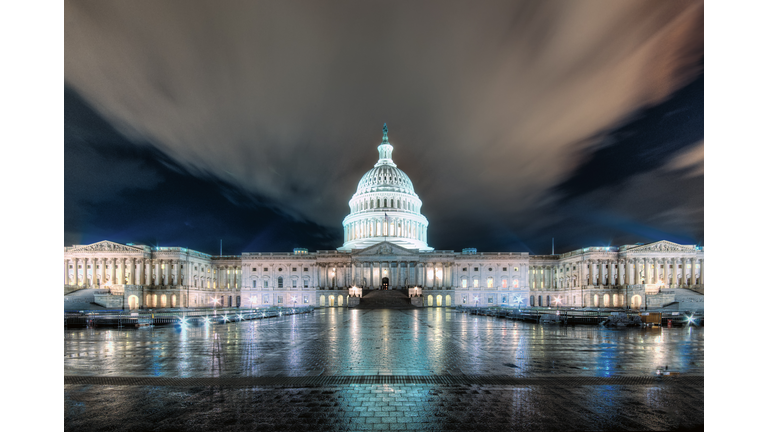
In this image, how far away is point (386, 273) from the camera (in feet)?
360

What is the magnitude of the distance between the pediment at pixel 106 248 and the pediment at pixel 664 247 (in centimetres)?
11546

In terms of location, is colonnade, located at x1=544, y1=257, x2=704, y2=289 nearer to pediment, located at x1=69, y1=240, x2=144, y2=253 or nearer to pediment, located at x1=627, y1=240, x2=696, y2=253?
pediment, located at x1=627, y1=240, x2=696, y2=253

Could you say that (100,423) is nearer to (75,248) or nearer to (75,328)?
(75,328)

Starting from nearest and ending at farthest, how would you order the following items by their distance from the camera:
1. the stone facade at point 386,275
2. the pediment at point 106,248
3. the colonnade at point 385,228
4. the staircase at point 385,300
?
the staircase at point 385,300 → the pediment at point 106,248 → the stone facade at point 386,275 → the colonnade at point 385,228

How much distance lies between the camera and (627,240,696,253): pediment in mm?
98188

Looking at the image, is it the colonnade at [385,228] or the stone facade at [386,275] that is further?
the colonnade at [385,228]

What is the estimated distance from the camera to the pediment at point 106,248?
96.6 meters

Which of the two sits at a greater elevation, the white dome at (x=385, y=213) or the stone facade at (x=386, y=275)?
the white dome at (x=385, y=213)

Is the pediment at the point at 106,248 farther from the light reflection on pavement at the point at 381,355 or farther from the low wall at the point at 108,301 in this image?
the light reflection on pavement at the point at 381,355

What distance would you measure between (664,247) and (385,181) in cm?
7458

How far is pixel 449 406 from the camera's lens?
11.0m

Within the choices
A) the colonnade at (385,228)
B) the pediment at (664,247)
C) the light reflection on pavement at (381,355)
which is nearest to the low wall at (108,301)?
the light reflection on pavement at (381,355)

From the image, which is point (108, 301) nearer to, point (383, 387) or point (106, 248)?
point (106, 248)

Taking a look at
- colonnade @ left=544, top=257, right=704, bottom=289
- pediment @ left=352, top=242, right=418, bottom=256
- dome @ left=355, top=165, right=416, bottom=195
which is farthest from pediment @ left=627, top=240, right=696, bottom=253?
dome @ left=355, top=165, right=416, bottom=195
